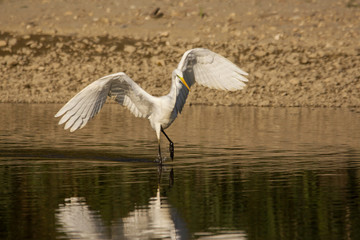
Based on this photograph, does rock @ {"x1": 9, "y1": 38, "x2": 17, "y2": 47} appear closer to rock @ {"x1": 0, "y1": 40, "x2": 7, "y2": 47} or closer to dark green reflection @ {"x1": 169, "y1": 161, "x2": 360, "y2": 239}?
rock @ {"x1": 0, "y1": 40, "x2": 7, "y2": 47}

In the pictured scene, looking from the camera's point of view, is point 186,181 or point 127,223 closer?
point 127,223

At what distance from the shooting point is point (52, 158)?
1312 cm

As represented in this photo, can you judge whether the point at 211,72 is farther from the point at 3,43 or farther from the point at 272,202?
the point at 3,43

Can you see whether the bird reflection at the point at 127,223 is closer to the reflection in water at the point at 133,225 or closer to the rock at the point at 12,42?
the reflection in water at the point at 133,225

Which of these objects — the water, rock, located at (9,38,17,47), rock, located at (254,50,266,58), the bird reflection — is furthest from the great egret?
rock, located at (9,38,17,47)

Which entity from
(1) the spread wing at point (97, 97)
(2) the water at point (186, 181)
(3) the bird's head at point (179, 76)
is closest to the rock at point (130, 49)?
(2) the water at point (186, 181)

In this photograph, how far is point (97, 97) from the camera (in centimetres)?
1237

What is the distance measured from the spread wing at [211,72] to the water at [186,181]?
3.54 ft

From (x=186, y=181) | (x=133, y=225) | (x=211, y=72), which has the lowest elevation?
(x=133, y=225)

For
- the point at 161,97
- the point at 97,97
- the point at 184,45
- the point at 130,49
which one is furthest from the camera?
the point at 184,45

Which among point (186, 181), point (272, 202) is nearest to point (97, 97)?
point (186, 181)

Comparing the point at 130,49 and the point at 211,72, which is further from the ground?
the point at 130,49

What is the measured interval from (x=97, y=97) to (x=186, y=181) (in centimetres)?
236

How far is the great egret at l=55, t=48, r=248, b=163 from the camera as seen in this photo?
39.8 feet
